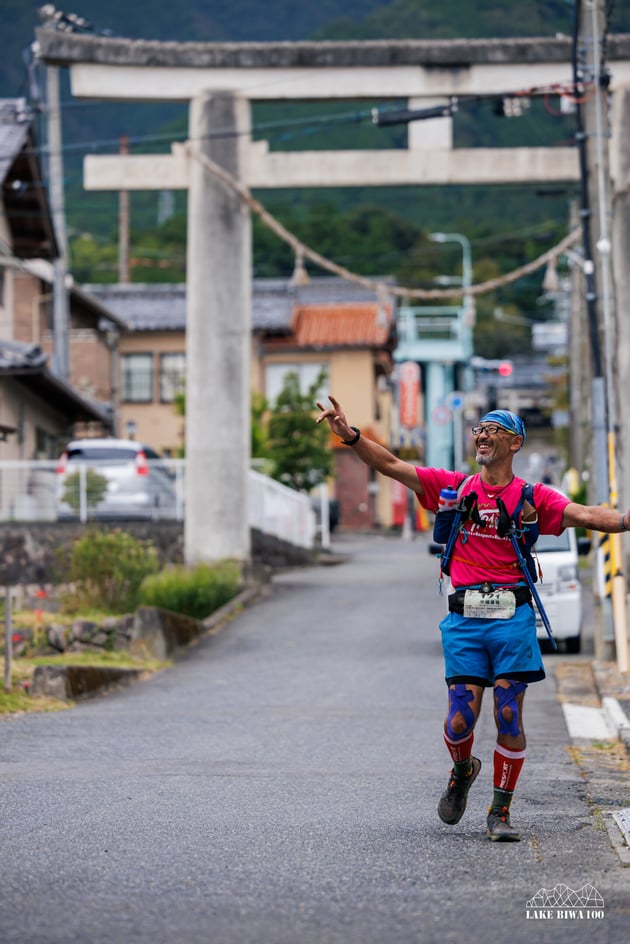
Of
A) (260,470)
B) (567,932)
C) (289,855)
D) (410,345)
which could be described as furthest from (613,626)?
(410,345)

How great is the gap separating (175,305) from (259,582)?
29.0 metres

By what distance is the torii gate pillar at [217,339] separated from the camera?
79.2 feet

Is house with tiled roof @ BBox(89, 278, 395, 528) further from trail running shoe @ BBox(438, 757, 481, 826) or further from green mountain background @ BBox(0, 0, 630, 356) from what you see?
trail running shoe @ BBox(438, 757, 481, 826)

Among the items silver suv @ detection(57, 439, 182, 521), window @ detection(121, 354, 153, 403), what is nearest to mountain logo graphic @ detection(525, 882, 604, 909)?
silver suv @ detection(57, 439, 182, 521)

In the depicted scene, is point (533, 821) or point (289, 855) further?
point (533, 821)

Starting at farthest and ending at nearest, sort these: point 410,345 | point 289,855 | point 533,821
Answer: point 410,345 < point 533,821 < point 289,855

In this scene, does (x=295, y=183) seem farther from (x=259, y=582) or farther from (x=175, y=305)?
(x=175, y=305)

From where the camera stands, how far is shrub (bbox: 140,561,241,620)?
20.4 m

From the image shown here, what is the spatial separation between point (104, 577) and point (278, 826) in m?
11.4

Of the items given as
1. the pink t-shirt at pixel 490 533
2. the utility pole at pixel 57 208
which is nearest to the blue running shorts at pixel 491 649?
the pink t-shirt at pixel 490 533

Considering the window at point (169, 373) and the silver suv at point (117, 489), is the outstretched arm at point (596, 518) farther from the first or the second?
the window at point (169, 373)

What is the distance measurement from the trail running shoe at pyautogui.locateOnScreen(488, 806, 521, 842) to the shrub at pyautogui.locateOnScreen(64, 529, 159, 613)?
11676 millimetres

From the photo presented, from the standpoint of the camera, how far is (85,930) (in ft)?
16.6

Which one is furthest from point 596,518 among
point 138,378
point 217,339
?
point 138,378
